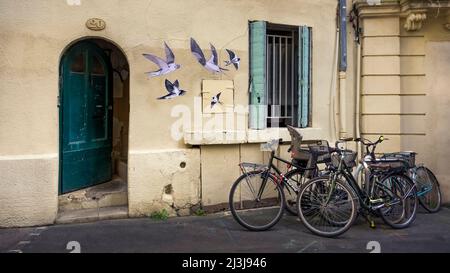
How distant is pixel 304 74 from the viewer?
658 cm

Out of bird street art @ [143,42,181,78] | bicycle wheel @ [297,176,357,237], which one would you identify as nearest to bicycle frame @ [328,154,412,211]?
bicycle wheel @ [297,176,357,237]

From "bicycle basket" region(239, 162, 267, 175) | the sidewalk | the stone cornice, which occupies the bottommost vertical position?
the sidewalk

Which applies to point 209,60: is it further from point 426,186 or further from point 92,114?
point 426,186

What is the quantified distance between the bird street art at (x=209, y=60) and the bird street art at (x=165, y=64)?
0.32m

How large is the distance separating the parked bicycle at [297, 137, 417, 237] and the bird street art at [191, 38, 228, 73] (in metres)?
2.07

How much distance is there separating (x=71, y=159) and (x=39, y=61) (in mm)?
1425

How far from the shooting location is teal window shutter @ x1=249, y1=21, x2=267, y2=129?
623 cm

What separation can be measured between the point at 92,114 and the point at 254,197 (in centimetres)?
275

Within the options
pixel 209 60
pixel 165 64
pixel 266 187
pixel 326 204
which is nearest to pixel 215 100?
pixel 209 60

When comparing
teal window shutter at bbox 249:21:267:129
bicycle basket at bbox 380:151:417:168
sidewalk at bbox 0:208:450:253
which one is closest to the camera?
sidewalk at bbox 0:208:450:253

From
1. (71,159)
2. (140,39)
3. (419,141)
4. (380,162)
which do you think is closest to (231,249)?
(380,162)

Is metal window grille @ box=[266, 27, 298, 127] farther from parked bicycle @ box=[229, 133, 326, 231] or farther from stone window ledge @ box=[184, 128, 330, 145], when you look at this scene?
parked bicycle @ box=[229, 133, 326, 231]
